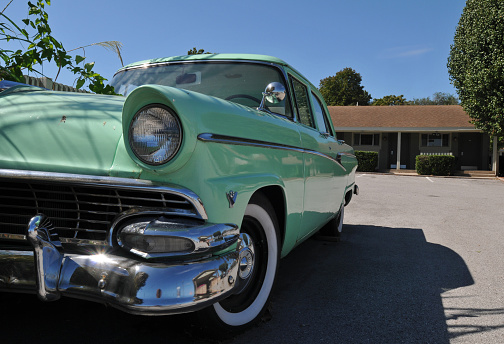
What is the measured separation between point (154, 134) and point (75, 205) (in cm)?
46

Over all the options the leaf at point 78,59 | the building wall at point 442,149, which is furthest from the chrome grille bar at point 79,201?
the building wall at point 442,149

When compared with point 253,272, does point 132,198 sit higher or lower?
higher

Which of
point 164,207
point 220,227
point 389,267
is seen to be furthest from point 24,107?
point 389,267

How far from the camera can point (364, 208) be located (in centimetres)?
780

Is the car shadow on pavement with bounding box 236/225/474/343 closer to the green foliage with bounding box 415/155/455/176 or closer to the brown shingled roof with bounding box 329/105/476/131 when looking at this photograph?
the green foliage with bounding box 415/155/455/176

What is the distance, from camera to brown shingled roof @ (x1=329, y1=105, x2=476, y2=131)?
79.5 ft

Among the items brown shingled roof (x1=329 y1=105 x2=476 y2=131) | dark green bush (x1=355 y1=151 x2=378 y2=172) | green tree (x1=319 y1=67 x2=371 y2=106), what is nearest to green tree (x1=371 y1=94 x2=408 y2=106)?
green tree (x1=319 y1=67 x2=371 y2=106)

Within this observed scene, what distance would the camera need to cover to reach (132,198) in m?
1.60

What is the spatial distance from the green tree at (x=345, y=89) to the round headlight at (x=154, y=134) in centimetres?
5198

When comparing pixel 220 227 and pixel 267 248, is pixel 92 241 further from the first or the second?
pixel 267 248

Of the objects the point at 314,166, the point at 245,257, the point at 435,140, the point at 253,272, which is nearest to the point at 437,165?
the point at 435,140

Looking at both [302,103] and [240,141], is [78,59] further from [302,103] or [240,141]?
[240,141]

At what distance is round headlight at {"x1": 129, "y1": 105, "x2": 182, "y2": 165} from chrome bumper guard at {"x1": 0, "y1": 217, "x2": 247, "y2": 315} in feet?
1.37

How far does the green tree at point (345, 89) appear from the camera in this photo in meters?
52.1
